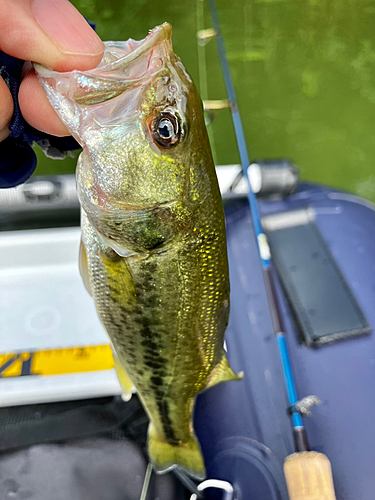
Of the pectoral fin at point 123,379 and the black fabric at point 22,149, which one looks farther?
the pectoral fin at point 123,379

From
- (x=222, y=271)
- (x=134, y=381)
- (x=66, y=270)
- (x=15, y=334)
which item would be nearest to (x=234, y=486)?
(x=134, y=381)

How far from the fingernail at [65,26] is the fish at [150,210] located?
48 millimetres

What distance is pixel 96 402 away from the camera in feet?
4.87

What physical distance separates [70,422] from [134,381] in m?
0.57

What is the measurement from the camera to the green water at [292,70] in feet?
13.1

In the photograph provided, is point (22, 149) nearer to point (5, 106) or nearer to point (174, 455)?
point (5, 106)

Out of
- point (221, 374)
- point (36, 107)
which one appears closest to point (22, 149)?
point (36, 107)

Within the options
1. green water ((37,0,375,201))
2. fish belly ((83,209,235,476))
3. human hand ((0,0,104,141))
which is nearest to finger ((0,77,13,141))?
human hand ((0,0,104,141))

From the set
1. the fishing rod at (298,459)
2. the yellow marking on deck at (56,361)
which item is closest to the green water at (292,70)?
the fishing rod at (298,459)

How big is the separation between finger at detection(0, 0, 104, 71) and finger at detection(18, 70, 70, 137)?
0.09 metres

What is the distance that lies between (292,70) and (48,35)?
15.3 ft

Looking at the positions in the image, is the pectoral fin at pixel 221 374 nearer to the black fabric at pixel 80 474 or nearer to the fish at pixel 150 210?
the fish at pixel 150 210

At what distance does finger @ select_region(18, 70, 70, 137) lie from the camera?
80cm

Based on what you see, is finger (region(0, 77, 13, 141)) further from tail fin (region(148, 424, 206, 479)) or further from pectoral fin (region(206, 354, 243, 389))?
tail fin (region(148, 424, 206, 479))
